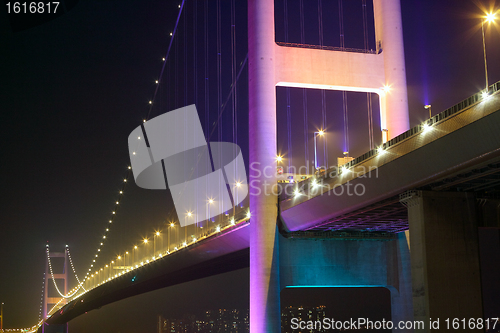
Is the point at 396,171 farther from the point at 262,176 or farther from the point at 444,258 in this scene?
the point at 262,176

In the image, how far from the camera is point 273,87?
2584cm

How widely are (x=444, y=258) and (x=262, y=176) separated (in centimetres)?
1023

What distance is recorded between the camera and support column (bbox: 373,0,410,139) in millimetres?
25953

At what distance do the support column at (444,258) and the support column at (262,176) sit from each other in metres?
8.93

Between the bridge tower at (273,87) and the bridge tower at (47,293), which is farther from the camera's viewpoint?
the bridge tower at (47,293)

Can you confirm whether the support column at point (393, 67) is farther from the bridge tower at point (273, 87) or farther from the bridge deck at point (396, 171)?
the bridge deck at point (396, 171)

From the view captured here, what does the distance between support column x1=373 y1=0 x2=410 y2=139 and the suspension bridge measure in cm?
5

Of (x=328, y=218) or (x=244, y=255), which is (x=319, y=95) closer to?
(x=244, y=255)

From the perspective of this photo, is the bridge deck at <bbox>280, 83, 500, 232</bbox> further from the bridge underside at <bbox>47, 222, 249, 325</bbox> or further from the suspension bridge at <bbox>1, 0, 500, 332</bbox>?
the bridge underside at <bbox>47, 222, 249, 325</bbox>

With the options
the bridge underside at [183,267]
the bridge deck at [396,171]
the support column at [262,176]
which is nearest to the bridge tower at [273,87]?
the support column at [262,176]

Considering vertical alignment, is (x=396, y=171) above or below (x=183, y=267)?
above

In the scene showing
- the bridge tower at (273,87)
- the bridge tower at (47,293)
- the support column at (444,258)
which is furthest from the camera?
the bridge tower at (47,293)

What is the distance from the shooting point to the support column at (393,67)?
26.0 meters

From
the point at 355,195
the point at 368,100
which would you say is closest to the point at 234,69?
the point at 368,100
